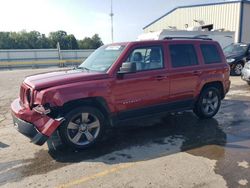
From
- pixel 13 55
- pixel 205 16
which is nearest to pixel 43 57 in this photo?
pixel 13 55

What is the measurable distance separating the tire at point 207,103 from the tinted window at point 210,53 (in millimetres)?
707

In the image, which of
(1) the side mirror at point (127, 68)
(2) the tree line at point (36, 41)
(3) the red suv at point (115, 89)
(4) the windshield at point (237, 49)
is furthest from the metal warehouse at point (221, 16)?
(2) the tree line at point (36, 41)

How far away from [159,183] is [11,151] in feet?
9.39

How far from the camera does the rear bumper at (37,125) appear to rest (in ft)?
13.8

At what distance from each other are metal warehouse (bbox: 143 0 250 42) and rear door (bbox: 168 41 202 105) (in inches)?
669

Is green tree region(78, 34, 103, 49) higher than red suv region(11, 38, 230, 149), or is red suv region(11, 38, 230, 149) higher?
green tree region(78, 34, 103, 49)

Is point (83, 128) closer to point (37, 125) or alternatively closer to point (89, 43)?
point (37, 125)

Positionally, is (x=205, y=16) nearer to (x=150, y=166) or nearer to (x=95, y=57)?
(x=95, y=57)

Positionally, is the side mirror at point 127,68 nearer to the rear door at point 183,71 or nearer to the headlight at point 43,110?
the rear door at point 183,71

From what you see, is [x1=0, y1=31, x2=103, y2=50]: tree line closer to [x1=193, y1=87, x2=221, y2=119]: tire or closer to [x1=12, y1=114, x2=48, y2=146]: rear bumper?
[x1=193, y1=87, x2=221, y2=119]: tire

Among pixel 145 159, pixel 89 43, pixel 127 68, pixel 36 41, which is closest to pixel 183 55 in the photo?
pixel 127 68

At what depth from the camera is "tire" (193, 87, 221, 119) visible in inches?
253

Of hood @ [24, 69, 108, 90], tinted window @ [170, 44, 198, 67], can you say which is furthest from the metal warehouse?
hood @ [24, 69, 108, 90]

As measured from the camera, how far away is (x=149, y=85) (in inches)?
206
